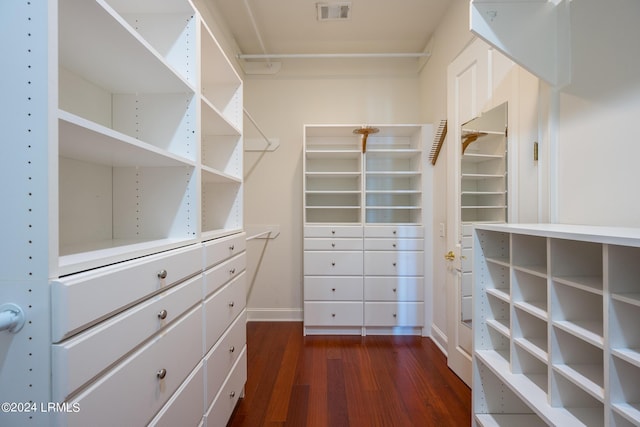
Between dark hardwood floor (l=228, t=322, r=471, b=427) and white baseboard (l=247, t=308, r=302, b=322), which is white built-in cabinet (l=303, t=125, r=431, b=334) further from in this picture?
white baseboard (l=247, t=308, r=302, b=322)

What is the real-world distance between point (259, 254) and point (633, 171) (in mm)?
2843

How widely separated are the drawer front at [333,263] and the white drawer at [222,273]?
3.21 feet

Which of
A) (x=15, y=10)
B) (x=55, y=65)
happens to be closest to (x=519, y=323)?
(x=55, y=65)

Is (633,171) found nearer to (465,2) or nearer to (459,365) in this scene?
(459,365)

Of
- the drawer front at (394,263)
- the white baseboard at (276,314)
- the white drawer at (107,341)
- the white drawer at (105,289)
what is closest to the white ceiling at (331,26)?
the drawer front at (394,263)

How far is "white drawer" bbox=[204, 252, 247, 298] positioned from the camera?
48.1 inches

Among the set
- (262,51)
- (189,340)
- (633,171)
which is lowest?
(189,340)

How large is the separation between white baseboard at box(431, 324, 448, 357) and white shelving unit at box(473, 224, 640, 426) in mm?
1071

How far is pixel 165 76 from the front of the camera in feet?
3.40

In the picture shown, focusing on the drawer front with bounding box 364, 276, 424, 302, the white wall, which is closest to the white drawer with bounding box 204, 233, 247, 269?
the white wall

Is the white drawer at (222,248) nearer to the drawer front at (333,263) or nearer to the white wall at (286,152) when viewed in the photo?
the drawer front at (333,263)

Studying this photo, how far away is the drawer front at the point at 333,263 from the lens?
103 inches

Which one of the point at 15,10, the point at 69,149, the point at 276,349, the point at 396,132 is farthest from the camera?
the point at 396,132

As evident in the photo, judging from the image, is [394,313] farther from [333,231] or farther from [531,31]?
[531,31]
